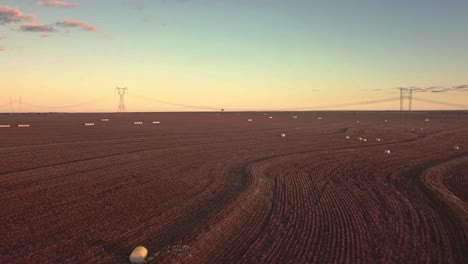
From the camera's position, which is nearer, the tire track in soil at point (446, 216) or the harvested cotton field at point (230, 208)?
the harvested cotton field at point (230, 208)

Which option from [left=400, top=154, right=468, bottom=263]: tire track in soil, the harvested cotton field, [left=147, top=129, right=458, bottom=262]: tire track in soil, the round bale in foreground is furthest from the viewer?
[left=147, top=129, right=458, bottom=262]: tire track in soil

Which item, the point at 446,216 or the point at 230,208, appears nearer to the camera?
the point at 446,216

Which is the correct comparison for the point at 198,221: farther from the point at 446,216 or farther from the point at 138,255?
the point at 446,216

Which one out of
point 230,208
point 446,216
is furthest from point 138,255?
point 446,216

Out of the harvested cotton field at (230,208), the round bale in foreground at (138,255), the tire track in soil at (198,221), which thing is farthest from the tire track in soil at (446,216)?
the round bale in foreground at (138,255)

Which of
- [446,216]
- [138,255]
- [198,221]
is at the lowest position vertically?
[446,216]

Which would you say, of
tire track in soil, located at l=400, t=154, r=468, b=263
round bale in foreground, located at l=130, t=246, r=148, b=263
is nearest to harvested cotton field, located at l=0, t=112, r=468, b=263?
tire track in soil, located at l=400, t=154, r=468, b=263

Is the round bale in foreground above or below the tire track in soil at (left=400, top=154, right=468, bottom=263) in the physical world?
above

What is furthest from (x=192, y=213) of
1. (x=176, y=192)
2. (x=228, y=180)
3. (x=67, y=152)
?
(x=67, y=152)

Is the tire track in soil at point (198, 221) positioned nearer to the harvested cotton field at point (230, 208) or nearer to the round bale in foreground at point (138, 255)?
the harvested cotton field at point (230, 208)

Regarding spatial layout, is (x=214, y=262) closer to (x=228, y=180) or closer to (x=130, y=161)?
(x=228, y=180)

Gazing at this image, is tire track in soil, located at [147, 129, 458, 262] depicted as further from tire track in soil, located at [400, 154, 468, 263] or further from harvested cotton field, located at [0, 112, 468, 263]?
tire track in soil, located at [400, 154, 468, 263]
